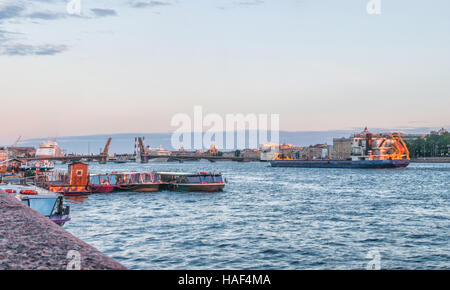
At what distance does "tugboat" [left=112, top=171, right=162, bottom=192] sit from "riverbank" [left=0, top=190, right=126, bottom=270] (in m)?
44.8

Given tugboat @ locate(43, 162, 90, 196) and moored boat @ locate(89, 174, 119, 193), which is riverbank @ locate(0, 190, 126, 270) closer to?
tugboat @ locate(43, 162, 90, 196)

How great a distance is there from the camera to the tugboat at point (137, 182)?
4916cm

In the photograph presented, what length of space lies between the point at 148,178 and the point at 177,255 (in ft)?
128

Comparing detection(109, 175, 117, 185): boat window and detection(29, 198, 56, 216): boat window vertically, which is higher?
detection(29, 198, 56, 216): boat window

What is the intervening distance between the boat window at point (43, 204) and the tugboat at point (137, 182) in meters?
28.5

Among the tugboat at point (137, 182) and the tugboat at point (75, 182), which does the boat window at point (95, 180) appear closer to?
the tugboat at point (137, 182)

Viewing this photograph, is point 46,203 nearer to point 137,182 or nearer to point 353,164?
point 137,182

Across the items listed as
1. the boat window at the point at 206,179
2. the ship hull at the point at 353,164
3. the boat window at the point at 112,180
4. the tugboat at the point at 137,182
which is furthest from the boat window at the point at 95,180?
the ship hull at the point at 353,164

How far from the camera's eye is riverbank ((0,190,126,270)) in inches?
135

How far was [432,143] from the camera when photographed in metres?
174

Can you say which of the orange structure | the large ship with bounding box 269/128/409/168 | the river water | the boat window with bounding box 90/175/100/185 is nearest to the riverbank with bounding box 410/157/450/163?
the large ship with bounding box 269/128/409/168

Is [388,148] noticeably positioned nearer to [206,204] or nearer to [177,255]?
[206,204]

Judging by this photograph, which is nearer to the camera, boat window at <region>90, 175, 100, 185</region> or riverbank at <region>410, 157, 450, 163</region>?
boat window at <region>90, 175, 100, 185</region>

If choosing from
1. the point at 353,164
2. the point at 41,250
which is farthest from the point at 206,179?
the point at 353,164
